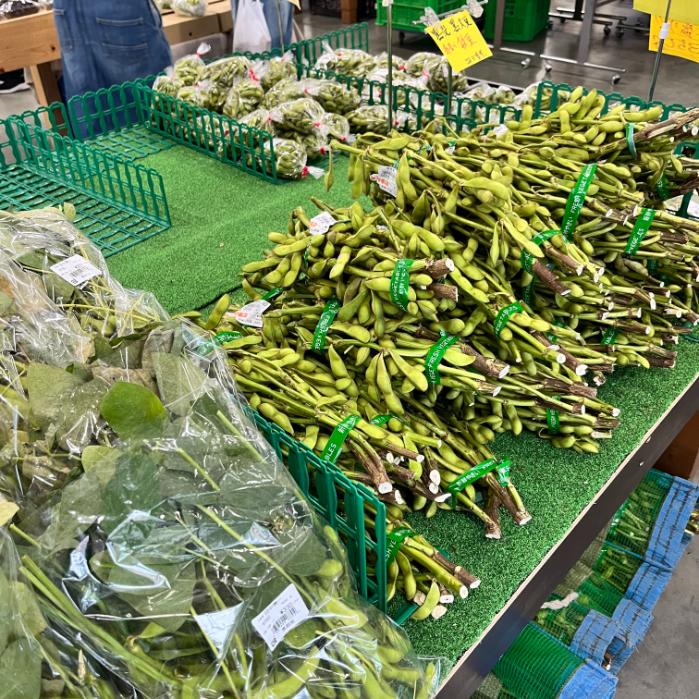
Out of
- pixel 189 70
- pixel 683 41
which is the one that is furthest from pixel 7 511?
pixel 189 70

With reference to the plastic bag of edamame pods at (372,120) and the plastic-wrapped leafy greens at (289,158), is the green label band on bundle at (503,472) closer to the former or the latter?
the plastic-wrapped leafy greens at (289,158)

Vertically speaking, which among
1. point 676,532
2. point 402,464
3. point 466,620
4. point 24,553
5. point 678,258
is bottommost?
point 676,532

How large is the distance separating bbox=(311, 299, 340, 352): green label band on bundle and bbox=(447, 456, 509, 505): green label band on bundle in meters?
0.34

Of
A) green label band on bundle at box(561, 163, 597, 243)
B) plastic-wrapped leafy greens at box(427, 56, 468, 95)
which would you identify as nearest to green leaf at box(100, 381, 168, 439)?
green label band on bundle at box(561, 163, 597, 243)

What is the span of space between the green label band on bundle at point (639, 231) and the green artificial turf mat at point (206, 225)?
1.06 m

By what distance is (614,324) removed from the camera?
1402 millimetres

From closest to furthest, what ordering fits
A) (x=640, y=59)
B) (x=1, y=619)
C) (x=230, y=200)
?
(x=1, y=619)
(x=230, y=200)
(x=640, y=59)

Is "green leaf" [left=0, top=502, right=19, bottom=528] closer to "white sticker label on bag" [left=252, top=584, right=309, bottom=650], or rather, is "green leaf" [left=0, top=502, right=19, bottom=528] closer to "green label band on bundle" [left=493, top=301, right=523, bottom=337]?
"white sticker label on bag" [left=252, top=584, right=309, bottom=650]

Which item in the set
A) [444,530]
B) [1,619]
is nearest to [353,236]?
[444,530]

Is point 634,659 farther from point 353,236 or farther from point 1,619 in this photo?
point 1,619

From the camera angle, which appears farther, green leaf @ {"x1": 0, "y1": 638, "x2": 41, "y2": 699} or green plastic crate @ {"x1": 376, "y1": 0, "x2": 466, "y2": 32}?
green plastic crate @ {"x1": 376, "y1": 0, "x2": 466, "y2": 32}

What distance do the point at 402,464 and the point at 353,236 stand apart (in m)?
0.44

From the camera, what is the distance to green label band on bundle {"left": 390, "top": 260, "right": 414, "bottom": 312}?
1.14 metres

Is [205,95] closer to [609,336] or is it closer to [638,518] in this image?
[609,336]
